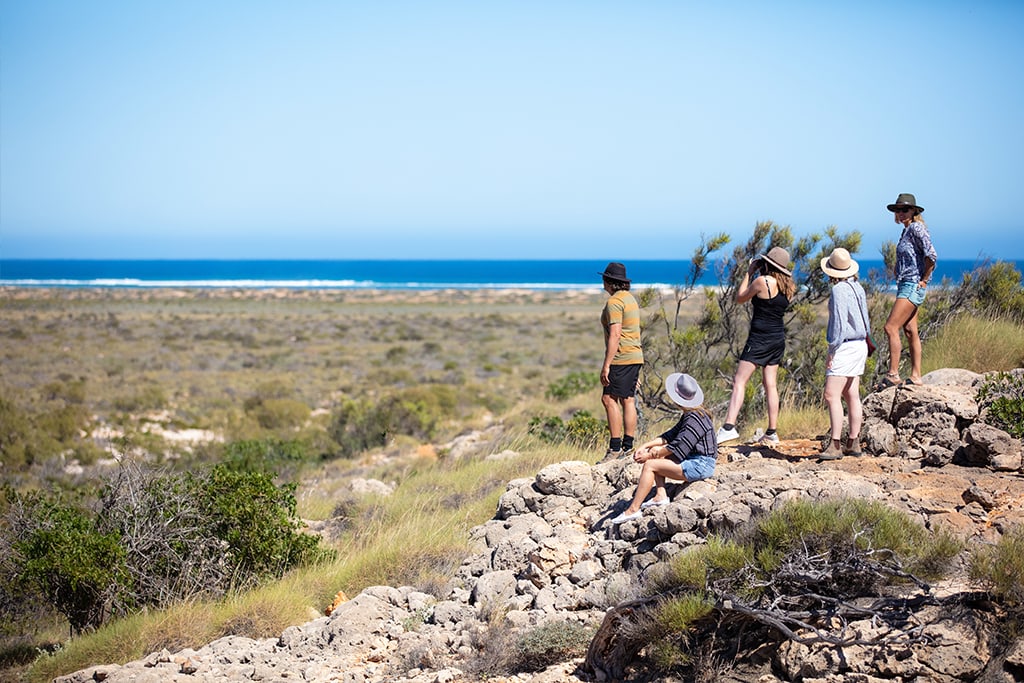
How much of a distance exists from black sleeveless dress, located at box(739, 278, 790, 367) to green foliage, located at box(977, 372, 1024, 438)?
1.58m

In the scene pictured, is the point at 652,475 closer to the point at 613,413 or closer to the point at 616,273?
the point at 613,413

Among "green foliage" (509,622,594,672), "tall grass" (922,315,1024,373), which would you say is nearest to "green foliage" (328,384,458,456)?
"tall grass" (922,315,1024,373)

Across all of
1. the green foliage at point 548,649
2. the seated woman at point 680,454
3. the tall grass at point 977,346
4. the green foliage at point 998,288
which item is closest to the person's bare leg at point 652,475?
the seated woman at point 680,454

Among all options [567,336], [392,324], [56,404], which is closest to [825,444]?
[56,404]

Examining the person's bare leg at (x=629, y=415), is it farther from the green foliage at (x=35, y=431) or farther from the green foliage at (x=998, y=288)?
the green foliage at (x=35, y=431)

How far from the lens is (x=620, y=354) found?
781 centimetres

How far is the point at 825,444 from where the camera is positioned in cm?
715

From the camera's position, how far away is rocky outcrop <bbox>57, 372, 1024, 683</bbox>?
4.60m

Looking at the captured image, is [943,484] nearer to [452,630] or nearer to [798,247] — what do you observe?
[452,630]

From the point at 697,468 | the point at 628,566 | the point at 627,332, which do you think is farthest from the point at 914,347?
the point at 628,566

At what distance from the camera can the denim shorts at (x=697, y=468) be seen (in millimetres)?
6039

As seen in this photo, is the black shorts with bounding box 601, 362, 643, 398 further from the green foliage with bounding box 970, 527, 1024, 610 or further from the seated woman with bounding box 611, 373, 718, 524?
the green foliage with bounding box 970, 527, 1024, 610

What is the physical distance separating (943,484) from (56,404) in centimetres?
2129

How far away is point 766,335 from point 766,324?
0.09 m
